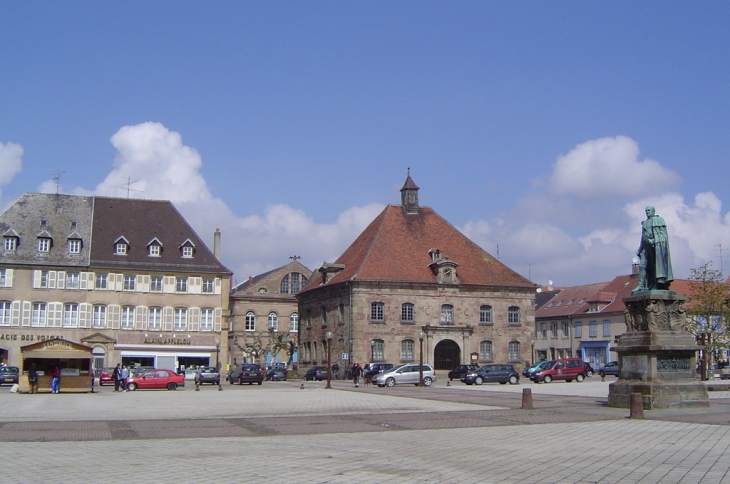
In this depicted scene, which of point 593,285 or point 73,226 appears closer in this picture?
point 73,226

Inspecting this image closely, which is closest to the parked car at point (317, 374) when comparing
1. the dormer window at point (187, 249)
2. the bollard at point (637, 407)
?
the dormer window at point (187, 249)

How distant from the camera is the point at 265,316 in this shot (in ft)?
283

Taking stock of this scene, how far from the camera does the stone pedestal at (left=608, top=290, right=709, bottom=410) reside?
22.1 meters

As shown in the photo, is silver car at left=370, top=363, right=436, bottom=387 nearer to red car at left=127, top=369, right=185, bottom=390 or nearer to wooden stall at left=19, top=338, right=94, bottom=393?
red car at left=127, top=369, right=185, bottom=390

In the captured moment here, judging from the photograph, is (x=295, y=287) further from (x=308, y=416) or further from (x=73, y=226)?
(x=308, y=416)

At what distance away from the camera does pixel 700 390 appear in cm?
2258

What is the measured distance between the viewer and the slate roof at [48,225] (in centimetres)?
5938

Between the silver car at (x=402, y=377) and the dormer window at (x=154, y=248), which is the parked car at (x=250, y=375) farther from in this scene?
the dormer window at (x=154, y=248)

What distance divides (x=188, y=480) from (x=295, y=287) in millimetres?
77604

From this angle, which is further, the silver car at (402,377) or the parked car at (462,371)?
the parked car at (462,371)

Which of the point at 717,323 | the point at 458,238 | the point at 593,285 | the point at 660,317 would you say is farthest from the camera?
the point at 593,285

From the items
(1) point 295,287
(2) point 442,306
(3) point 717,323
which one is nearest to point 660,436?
(3) point 717,323

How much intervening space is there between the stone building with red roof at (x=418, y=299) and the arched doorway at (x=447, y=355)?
73mm

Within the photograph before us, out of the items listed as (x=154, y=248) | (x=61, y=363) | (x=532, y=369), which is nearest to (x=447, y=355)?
(x=532, y=369)
